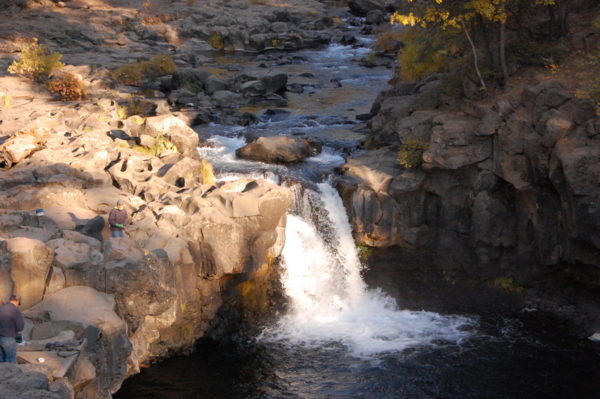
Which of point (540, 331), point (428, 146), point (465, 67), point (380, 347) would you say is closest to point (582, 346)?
point (540, 331)

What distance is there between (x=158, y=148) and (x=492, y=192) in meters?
12.9

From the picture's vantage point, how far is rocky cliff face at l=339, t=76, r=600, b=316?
21781 millimetres

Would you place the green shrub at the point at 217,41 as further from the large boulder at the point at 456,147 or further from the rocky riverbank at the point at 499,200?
the large boulder at the point at 456,147

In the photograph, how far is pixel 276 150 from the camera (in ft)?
91.1

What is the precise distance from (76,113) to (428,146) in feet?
50.5

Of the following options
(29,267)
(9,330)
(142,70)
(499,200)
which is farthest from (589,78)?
(142,70)

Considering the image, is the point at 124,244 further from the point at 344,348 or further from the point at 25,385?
the point at 344,348

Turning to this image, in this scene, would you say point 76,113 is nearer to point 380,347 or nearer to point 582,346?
point 380,347

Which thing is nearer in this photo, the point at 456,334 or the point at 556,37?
the point at 456,334

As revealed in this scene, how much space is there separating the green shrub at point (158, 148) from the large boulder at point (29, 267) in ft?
33.8

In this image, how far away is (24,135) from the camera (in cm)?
2448

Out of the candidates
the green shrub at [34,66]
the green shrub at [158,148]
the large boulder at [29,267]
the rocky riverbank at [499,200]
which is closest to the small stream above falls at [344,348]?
the rocky riverbank at [499,200]

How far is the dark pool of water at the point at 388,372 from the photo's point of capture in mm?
18672

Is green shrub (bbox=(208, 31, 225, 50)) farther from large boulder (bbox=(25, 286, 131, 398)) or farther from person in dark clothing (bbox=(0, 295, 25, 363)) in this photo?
person in dark clothing (bbox=(0, 295, 25, 363))
